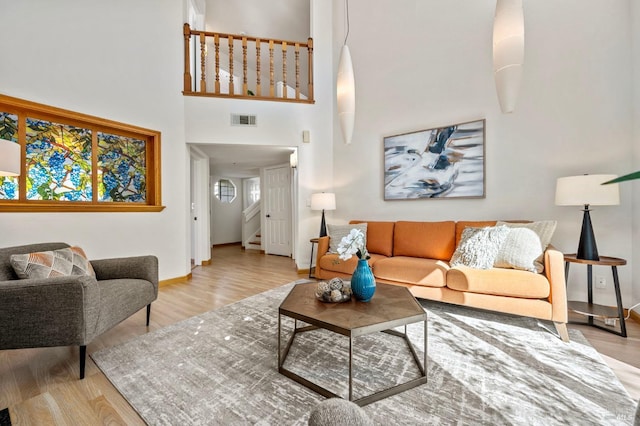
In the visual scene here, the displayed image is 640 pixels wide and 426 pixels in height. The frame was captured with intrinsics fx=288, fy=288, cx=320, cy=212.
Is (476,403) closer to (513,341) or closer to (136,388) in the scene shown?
(513,341)

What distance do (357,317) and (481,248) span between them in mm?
1634

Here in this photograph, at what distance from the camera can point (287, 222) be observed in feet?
19.9

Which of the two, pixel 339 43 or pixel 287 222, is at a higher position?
pixel 339 43

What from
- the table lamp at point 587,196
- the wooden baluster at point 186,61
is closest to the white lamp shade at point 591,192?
the table lamp at point 587,196

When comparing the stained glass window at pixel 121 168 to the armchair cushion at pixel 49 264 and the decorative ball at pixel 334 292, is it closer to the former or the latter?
the armchair cushion at pixel 49 264

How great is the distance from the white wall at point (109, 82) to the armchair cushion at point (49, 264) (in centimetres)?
107

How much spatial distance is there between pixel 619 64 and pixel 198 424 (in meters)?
4.38

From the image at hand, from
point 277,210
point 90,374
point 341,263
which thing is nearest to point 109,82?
point 90,374

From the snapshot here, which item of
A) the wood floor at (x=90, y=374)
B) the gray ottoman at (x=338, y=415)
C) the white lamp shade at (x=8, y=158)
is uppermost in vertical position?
the white lamp shade at (x=8, y=158)

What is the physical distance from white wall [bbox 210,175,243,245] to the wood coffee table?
6211mm

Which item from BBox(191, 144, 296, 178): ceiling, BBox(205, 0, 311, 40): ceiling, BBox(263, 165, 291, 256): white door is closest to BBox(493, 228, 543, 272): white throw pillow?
BBox(191, 144, 296, 178): ceiling

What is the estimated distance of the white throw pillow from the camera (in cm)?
244

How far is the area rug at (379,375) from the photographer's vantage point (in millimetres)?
1451

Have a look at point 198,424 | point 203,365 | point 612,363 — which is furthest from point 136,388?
point 612,363
